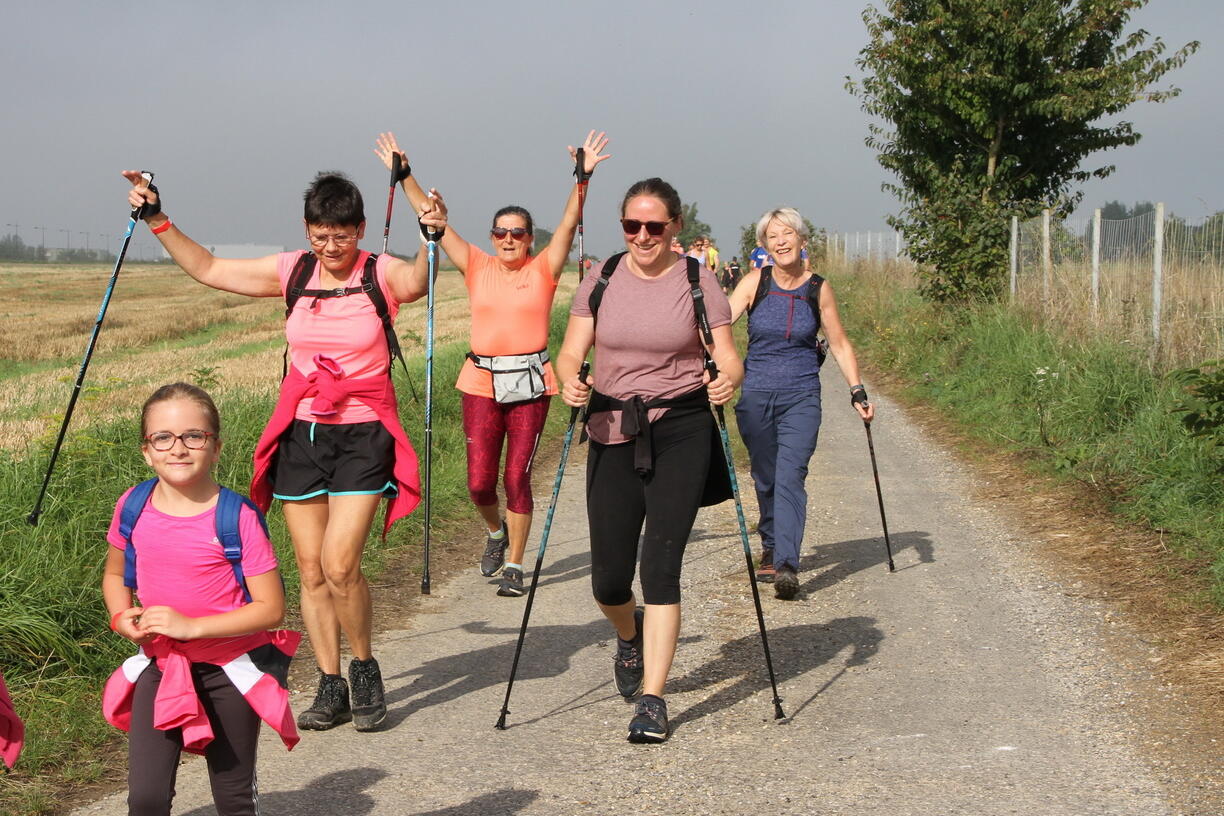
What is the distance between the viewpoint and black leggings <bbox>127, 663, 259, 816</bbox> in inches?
125

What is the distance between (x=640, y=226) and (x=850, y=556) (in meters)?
3.87

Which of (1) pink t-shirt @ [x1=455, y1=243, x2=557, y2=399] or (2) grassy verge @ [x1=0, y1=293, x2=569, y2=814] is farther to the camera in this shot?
(1) pink t-shirt @ [x1=455, y1=243, x2=557, y2=399]

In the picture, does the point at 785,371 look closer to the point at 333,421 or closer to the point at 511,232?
the point at 511,232

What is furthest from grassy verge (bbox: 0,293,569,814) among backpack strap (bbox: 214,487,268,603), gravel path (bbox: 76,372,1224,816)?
backpack strap (bbox: 214,487,268,603)

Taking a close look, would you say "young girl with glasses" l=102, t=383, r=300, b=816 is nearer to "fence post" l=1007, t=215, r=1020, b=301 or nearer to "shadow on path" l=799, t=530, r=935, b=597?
"shadow on path" l=799, t=530, r=935, b=597

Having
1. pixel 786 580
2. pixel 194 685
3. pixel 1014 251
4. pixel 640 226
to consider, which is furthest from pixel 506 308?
pixel 1014 251

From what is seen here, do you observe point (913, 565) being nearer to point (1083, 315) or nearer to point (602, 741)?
point (602, 741)

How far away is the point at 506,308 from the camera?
22.9 feet

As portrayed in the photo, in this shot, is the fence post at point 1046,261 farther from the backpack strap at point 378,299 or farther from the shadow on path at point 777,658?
the backpack strap at point 378,299

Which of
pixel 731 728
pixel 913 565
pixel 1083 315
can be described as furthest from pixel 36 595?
pixel 1083 315

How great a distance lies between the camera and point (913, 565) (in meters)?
7.79

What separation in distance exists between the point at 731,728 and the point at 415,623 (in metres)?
2.09

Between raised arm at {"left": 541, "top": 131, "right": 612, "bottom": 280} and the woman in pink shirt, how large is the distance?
1.65 meters

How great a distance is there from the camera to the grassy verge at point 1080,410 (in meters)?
7.88
